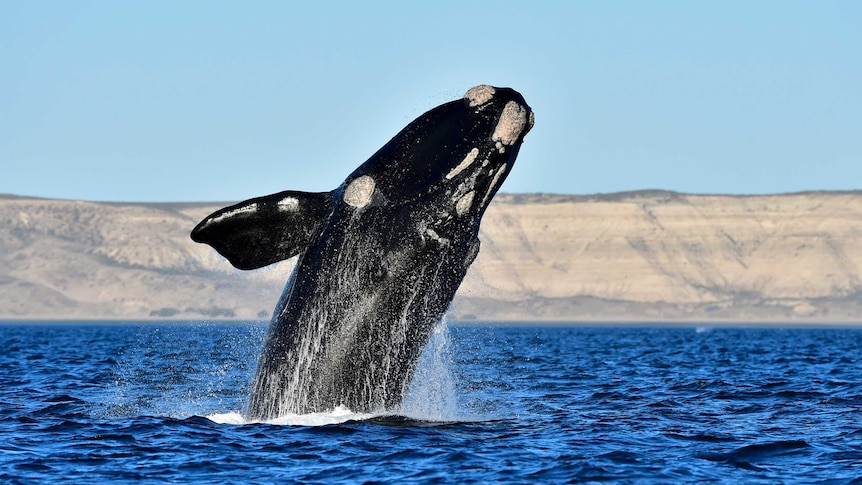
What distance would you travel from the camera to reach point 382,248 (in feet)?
Answer: 45.2

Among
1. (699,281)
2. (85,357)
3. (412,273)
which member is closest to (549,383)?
(412,273)

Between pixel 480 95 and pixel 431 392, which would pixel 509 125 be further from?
pixel 431 392

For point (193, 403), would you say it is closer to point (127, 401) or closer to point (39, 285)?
point (127, 401)

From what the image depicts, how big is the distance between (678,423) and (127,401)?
330 inches

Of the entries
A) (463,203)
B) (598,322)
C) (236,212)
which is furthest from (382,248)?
(598,322)

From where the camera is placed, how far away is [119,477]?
509 inches

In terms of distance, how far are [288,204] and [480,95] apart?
2352 millimetres

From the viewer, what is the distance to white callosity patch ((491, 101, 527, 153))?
45.5ft

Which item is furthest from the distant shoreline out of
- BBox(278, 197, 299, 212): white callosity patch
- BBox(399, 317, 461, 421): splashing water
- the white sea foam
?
BBox(278, 197, 299, 212): white callosity patch

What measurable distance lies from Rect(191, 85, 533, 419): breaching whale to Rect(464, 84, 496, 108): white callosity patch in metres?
0.02

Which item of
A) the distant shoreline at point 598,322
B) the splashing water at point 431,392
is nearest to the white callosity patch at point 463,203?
the splashing water at point 431,392

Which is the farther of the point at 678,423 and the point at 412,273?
the point at 678,423

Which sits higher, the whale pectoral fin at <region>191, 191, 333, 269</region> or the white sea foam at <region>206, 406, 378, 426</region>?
the whale pectoral fin at <region>191, 191, 333, 269</region>

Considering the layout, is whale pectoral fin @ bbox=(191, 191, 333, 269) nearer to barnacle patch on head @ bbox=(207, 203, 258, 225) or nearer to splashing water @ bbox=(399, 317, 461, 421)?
barnacle patch on head @ bbox=(207, 203, 258, 225)
